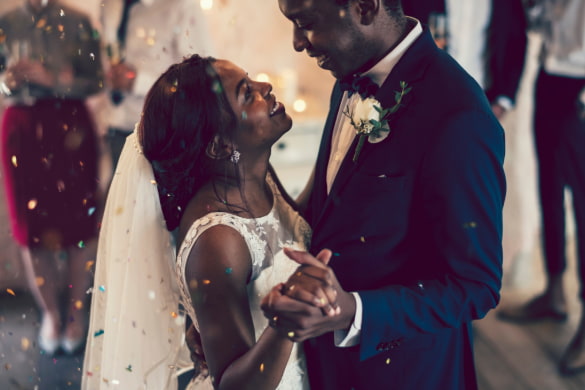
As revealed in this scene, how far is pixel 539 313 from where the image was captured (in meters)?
2.94

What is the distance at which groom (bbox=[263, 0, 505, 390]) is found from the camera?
3.28ft

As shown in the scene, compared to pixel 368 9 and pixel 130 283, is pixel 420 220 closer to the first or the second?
pixel 368 9

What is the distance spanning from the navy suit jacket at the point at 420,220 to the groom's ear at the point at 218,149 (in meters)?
0.26

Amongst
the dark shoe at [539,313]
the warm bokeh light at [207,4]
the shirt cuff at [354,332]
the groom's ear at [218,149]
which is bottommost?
the dark shoe at [539,313]

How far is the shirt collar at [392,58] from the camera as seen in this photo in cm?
115

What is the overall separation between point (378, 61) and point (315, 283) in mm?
553

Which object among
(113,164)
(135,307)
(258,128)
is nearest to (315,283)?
(258,128)

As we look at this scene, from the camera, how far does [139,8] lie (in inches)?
81.7

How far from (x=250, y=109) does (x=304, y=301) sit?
0.51 meters

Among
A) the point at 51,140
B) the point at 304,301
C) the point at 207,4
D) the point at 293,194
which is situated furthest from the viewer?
the point at 293,194

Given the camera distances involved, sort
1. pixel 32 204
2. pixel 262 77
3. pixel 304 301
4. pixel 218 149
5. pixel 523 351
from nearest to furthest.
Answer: pixel 304 301
pixel 218 149
pixel 32 204
pixel 523 351
pixel 262 77

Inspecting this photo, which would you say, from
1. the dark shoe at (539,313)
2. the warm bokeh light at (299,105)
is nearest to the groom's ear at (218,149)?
the warm bokeh light at (299,105)

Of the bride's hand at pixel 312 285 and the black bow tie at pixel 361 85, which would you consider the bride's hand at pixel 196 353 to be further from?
the black bow tie at pixel 361 85

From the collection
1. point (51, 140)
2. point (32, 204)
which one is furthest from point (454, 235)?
point (32, 204)
